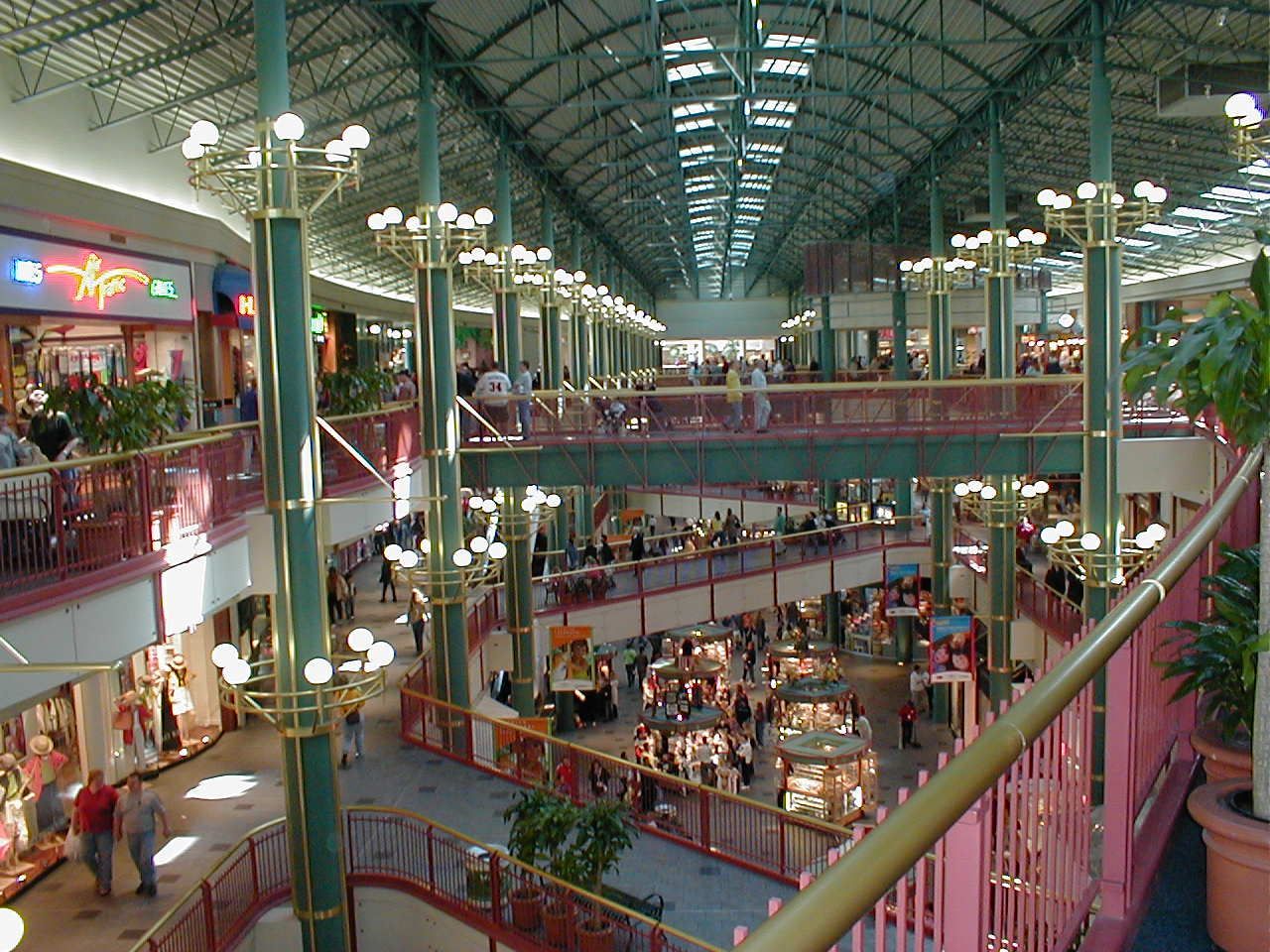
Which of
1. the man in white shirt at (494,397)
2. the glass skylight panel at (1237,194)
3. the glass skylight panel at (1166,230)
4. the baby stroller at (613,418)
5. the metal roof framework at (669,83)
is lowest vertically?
the baby stroller at (613,418)

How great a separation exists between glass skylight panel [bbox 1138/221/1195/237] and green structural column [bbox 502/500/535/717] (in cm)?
2873

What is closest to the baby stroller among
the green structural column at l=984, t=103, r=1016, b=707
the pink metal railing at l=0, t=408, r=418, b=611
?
the green structural column at l=984, t=103, r=1016, b=707

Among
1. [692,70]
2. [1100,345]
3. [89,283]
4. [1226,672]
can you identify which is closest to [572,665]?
[89,283]

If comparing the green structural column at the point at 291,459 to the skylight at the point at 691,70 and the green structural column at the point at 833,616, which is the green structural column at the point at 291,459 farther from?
the green structural column at the point at 833,616

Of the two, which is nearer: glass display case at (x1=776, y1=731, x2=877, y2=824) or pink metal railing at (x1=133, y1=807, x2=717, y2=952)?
pink metal railing at (x1=133, y1=807, x2=717, y2=952)

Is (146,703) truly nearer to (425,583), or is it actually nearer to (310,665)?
(425,583)

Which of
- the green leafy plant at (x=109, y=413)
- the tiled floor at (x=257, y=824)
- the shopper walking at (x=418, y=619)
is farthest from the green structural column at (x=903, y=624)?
the green leafy plant at (x=109, y=413)

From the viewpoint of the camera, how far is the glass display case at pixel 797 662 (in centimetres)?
3581

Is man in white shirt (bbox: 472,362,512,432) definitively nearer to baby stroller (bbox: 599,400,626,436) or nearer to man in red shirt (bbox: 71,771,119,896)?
baby stroller (bbox: 599,400,626,436)

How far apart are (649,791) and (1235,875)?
13.2 metres

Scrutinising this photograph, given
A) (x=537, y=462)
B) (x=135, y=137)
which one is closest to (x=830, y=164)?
(x=537, y=462)

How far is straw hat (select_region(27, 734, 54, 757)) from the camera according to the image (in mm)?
16422

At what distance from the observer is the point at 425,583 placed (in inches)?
794

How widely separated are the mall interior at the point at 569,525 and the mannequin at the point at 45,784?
9 centimetres
